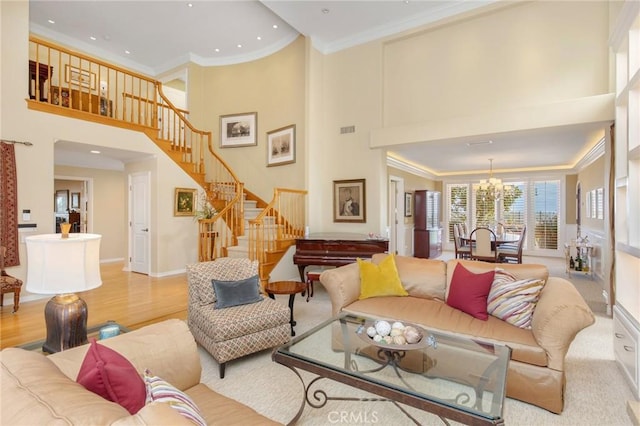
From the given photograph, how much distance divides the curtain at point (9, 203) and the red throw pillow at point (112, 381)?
194 inches

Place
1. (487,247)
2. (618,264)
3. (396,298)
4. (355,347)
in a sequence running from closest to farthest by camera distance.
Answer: (355,347) → (618,264) → (396,298) → (487,247)

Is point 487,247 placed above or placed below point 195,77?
below

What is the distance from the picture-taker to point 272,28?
21.7 feet

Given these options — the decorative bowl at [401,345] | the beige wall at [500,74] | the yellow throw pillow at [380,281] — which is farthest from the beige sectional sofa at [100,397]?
the beige wall at [500,74]

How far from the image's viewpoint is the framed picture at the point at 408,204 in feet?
28.3

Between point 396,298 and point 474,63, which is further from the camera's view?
point 474,63

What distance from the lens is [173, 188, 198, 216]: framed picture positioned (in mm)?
6652

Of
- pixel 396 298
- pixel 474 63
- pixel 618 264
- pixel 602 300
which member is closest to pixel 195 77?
pixel 474 63

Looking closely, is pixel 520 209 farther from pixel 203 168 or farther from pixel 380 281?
pixel 203 168

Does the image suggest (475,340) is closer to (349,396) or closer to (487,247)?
(349,396)

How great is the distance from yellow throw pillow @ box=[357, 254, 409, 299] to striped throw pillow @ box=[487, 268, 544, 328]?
0.83m

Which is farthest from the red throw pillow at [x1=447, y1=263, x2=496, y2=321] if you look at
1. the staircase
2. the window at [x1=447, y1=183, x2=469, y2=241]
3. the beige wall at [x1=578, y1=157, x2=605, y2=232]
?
the window at [x1=447, y1=183, x2=469, y2=241]

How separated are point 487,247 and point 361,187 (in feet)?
9.32

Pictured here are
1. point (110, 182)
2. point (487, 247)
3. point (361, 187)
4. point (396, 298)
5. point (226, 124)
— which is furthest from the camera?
point (110, 182)
